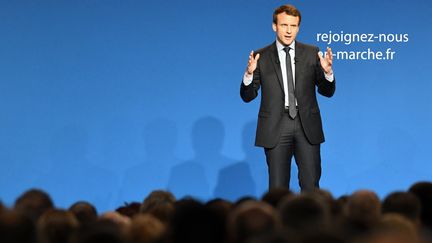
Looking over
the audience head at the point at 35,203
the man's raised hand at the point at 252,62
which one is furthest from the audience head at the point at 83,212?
the man's raised hand at the point at 252,62

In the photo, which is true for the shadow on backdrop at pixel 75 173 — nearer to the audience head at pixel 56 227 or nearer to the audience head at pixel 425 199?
the audience head at pixel 425 199

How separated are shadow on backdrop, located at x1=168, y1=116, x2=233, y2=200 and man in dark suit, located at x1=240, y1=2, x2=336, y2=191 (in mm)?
1077

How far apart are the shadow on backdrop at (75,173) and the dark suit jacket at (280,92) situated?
1420mm

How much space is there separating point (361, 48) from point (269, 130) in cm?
134

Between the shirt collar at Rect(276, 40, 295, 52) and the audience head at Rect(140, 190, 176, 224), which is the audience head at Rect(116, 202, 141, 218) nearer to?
the audience head at Rect(140, 190, 176, 224)

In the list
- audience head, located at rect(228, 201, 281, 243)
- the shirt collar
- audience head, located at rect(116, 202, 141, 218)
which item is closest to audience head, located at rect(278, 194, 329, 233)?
audience head, located at rect(228, 201, 281, 243)

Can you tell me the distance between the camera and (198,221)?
6.15ft

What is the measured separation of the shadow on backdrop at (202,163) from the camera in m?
5.04

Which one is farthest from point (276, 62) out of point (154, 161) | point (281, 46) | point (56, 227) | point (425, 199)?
point (56, 227)

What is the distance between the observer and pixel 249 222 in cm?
181

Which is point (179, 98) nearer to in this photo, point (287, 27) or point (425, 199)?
point (287, 27)

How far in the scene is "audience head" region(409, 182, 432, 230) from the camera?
2.22 metres

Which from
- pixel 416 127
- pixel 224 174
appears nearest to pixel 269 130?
pixel 224 174

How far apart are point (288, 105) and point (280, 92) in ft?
0.25
